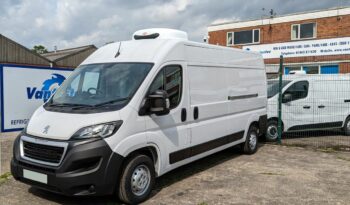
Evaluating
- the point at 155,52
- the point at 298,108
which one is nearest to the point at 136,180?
the point at 155,52

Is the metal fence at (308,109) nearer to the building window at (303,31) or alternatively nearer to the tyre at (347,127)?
the tyre at (347,127)

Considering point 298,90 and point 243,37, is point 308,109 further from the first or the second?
point 243,37

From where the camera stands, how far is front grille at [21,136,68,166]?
4645 mm

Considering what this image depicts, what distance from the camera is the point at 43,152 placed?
189 inches

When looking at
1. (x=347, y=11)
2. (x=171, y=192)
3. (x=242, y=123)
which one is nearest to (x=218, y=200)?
(x=171, y=192)

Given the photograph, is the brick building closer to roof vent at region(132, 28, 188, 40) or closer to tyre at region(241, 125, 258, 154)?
tyre at region(241, 125, 258, 154)

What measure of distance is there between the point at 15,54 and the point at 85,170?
33.8 metres

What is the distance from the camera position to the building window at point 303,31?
2555cm

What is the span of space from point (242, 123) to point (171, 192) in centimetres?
301

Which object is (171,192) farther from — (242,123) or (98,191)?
(242,123)

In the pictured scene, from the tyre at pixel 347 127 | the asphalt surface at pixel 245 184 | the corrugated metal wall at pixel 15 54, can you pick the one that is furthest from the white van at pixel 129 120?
the corrugated metal wall at pixel 15 54

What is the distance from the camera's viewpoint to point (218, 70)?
23.2 ft

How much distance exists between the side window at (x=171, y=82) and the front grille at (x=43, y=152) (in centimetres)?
163

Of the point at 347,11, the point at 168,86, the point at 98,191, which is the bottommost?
the point at 98,191
